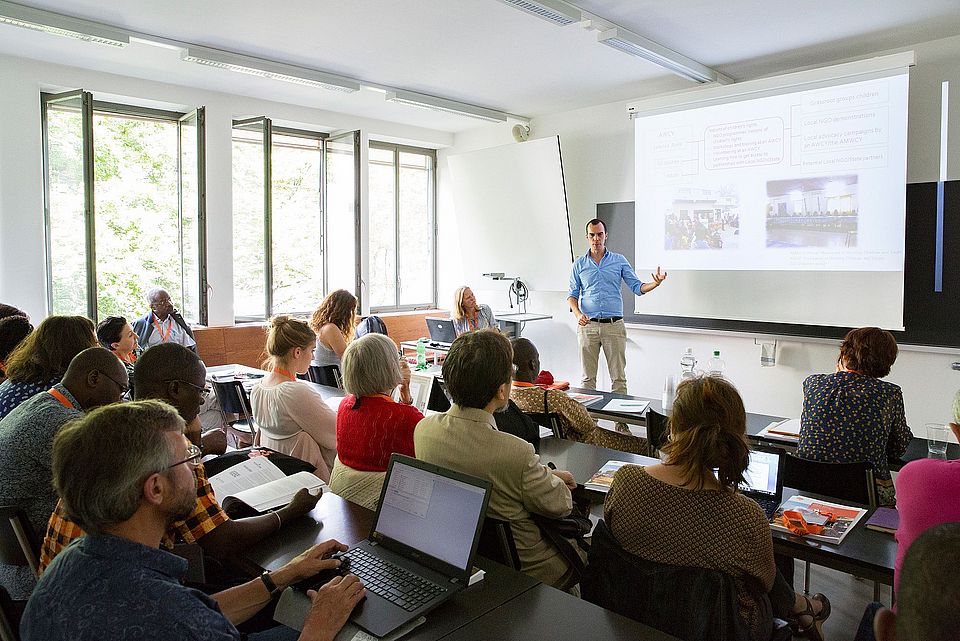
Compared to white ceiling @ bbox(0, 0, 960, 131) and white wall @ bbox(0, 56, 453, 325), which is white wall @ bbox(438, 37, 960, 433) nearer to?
white ceiling @ bbox(0, 0, 960, 131)

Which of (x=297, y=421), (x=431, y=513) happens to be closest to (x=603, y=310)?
(x=297, y=421)

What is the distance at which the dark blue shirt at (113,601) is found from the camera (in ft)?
3.60

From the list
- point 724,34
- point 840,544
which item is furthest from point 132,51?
point 840,544

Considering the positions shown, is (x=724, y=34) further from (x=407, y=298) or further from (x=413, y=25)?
(x=407, y=298)

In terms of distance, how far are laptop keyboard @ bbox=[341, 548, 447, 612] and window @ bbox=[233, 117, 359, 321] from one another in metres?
5.70

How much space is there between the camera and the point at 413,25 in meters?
4.79

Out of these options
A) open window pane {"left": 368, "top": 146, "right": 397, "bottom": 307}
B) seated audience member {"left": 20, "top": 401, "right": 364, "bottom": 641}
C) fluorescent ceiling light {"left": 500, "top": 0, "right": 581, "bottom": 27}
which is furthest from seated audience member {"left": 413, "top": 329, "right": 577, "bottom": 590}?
open window pane {"left": 368, "top": 146, "right": 397, "bottom": 307}

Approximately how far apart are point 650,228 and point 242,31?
154 inches

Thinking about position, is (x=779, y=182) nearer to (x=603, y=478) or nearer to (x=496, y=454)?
(x=603, y=478)

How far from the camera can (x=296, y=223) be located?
290 inches

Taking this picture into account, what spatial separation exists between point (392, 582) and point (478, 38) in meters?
4.45

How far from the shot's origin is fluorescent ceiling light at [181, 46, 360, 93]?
5.18m

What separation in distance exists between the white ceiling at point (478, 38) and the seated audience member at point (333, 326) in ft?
6.52

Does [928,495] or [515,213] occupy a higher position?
[515,213]
